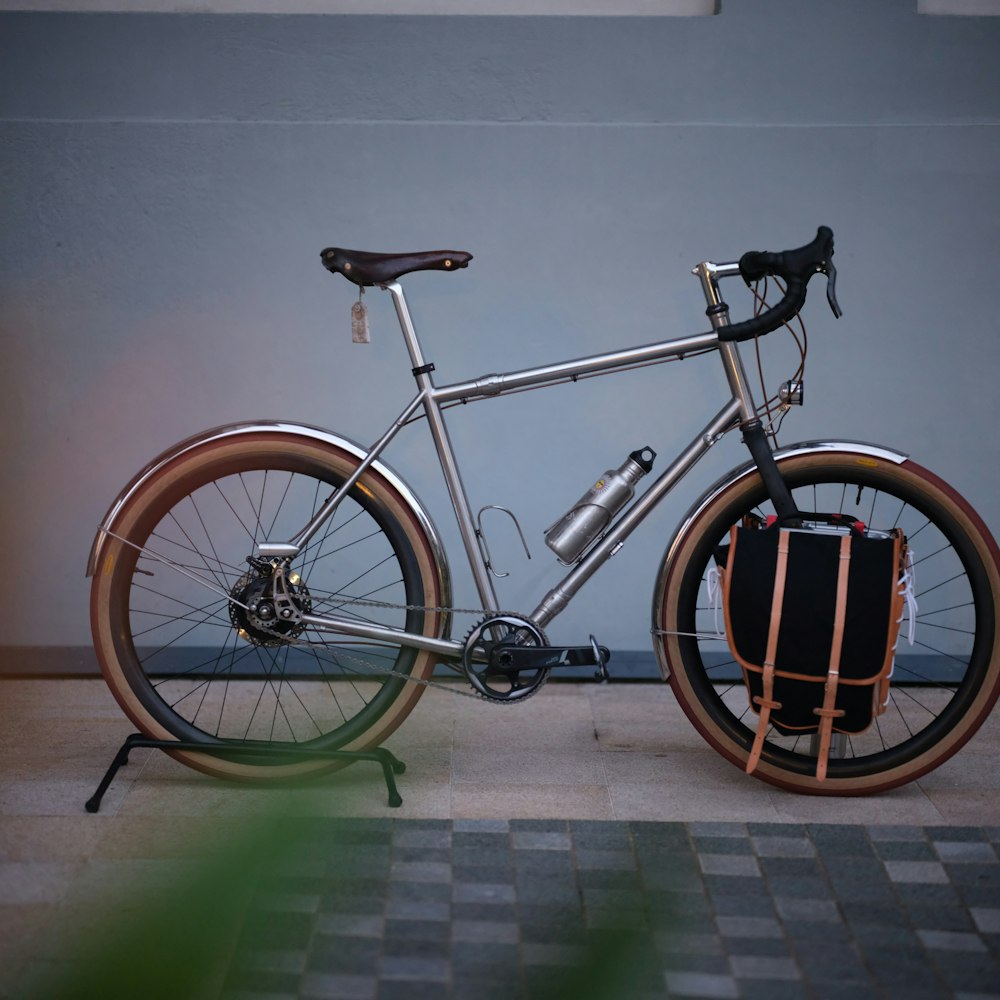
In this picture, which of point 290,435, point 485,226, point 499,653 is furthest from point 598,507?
point 485,226

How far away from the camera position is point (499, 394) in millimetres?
2617

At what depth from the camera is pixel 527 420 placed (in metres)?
3.34

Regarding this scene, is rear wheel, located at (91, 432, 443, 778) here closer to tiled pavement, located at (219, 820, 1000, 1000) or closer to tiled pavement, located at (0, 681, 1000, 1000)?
tiled pavement, located at (0, 681, 1000, 1000)

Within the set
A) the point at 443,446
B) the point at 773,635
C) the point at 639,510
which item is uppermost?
the point at 443,446

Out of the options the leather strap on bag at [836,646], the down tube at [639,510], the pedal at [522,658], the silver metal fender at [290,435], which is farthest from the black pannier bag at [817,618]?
the silver metal fender at [290,435]

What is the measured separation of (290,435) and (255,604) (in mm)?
374

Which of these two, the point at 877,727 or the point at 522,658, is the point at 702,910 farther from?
the point at 877,727

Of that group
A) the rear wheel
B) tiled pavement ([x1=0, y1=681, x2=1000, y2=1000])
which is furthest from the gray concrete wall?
tiled pavement ([x1=0, y1=681, x2=1000, y2=1000])

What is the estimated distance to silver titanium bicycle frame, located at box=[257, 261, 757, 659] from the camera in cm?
258

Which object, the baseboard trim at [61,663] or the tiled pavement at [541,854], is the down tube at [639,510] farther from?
the baseboard trim at [61,663]

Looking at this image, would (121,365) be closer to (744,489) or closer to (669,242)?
(669,242)

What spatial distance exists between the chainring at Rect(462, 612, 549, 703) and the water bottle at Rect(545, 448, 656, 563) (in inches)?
7.4

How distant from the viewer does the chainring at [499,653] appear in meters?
2.63

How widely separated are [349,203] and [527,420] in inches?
29.9
